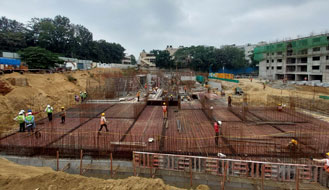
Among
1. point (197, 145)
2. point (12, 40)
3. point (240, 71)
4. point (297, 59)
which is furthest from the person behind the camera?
point (240, 71)

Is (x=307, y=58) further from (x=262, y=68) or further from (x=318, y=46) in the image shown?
(x=262, y=68)

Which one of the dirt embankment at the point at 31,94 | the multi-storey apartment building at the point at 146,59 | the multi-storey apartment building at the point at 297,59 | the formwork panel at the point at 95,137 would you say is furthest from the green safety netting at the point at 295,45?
the dirt embankment at the point at 31,94

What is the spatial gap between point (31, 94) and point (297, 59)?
1824 inches

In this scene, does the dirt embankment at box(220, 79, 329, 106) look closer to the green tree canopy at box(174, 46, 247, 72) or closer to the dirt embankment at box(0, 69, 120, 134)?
the dirt embankment at box(0, 69, 120, 134)

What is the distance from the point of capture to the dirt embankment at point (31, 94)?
44.3 feet

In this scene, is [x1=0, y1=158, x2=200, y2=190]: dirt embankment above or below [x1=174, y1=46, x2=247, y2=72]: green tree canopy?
below

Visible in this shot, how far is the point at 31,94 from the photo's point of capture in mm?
16594

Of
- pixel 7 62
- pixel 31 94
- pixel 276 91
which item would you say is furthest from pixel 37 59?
pixel 276 91

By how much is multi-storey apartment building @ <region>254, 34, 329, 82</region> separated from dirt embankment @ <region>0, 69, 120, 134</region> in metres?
39.7

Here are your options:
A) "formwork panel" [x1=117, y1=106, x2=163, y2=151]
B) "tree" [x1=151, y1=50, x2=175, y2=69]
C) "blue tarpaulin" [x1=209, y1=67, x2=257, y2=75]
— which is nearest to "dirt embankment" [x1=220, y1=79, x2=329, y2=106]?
"formwork panel" [x1=117, y1=106, x2=163, y2=151]

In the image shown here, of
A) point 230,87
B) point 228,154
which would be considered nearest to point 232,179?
point 228,154

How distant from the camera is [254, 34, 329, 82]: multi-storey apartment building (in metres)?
32.7

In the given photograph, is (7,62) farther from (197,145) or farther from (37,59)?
(197,145)

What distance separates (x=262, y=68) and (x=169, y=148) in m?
46.5
